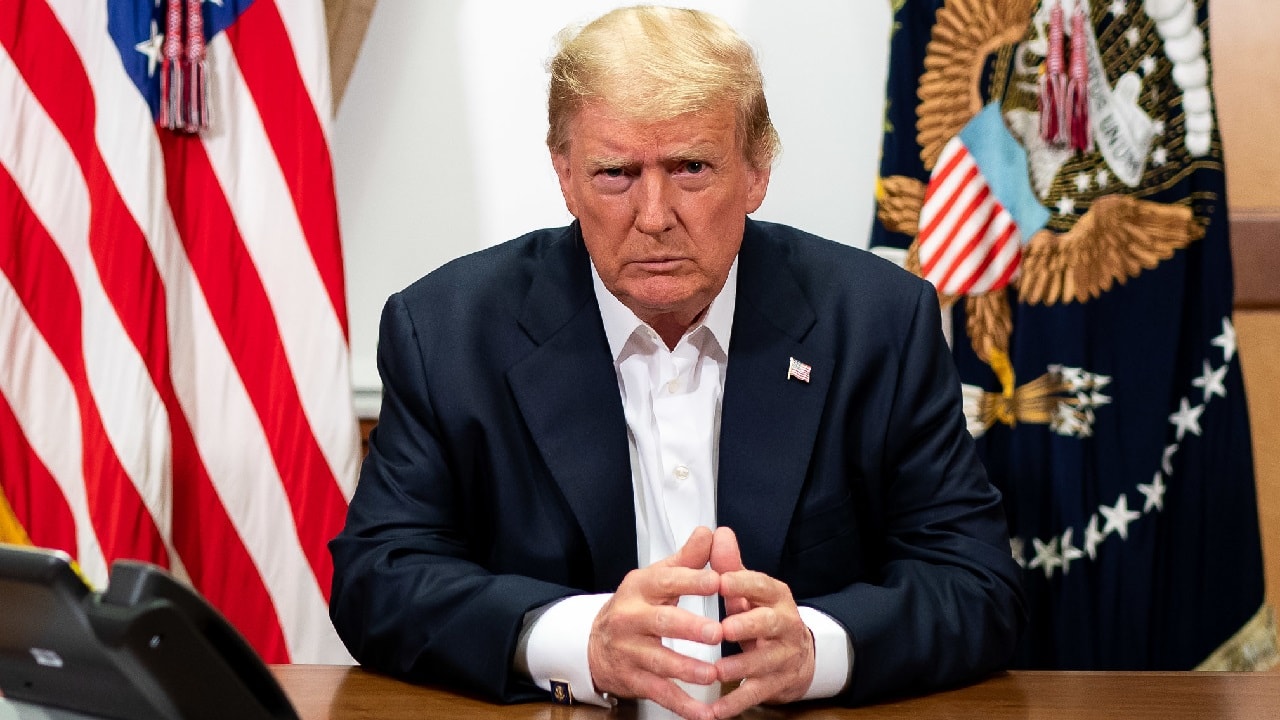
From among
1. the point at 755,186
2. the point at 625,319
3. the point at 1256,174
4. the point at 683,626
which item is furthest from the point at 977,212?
the point at 683,626

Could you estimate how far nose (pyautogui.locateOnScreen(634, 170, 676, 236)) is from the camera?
1.79m

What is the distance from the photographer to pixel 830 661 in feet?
4.90

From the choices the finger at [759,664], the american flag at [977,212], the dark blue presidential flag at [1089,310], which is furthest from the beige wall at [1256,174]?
the finger at [759,664]

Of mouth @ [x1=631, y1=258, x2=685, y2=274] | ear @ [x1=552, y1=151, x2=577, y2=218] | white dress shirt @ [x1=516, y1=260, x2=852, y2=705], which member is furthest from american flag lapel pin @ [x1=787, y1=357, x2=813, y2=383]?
ear @ [x1=552, y1=151, x2=577, y2=218]

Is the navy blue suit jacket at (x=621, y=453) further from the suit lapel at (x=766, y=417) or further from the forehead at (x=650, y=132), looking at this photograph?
the forehead at (x=650, y=132)

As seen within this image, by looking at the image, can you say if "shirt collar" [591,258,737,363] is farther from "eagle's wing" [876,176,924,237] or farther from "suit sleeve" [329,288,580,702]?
"eagle's wing" [876,176,924,237]

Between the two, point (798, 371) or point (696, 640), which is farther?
point (798, 371)

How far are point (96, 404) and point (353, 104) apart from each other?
39.6 inches

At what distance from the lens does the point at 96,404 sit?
8.44 feet

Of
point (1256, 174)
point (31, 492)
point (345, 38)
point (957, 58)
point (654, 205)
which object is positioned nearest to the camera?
point (654, 205)

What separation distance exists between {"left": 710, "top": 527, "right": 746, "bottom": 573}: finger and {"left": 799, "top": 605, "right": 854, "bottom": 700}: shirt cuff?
0.33ft

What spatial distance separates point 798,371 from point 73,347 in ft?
4.89

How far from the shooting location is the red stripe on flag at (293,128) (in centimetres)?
271

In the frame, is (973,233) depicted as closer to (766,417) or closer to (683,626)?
(766,417)
